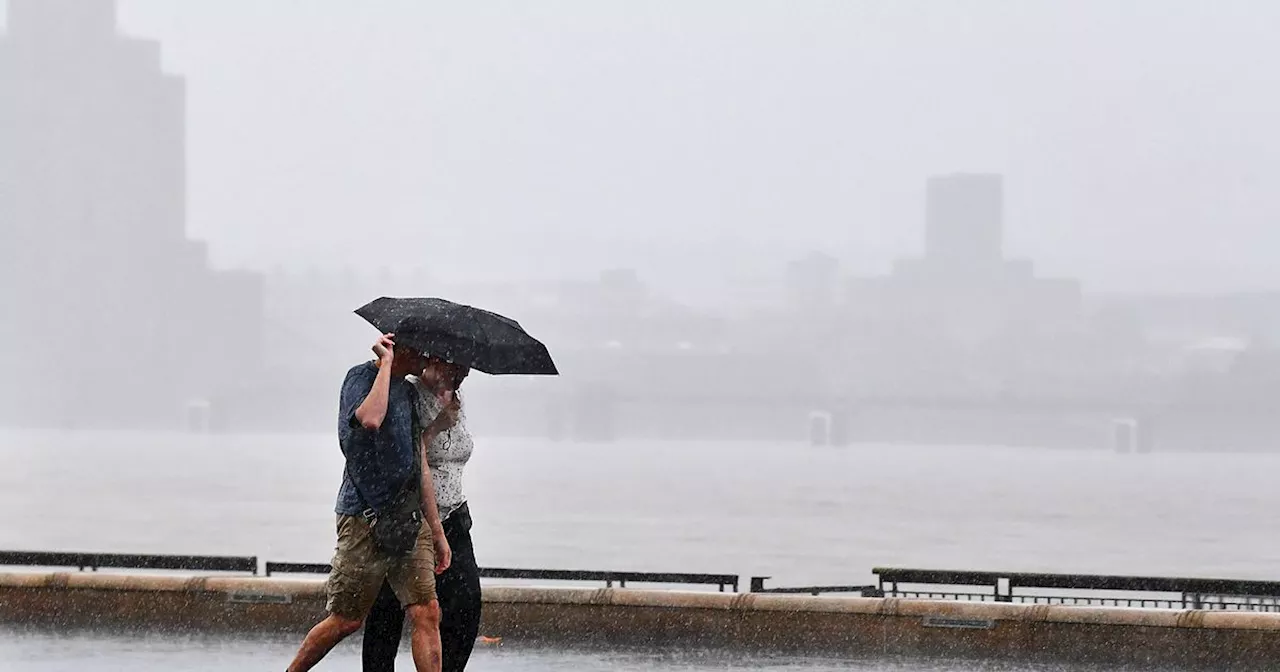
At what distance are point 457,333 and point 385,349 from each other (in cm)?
32

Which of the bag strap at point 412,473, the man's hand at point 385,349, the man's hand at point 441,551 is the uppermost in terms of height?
the man's hand at point 385,349

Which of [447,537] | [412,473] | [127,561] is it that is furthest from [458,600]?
[127,561]

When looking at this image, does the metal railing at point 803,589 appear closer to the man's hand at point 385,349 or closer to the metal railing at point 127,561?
the metal railing at point 127,561

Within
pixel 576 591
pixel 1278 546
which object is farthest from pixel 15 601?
pixel 1278 546

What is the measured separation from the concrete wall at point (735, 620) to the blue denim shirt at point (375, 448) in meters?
3.45

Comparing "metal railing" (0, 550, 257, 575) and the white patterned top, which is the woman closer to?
the white patterned top

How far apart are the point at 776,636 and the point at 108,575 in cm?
391

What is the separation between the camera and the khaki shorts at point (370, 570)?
24.7ft

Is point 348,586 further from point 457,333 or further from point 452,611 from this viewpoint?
point 457,333

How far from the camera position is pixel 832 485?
173875 mm

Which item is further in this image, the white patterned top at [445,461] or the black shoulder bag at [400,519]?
the white patterned top at [445,461]

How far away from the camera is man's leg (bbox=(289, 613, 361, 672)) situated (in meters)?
7.68

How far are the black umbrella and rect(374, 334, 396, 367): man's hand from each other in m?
0.03

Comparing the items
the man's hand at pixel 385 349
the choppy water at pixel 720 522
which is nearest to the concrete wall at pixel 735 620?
the man's hand at pixel 385 349
